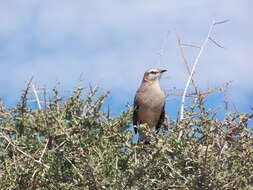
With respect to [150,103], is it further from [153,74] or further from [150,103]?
[153,74]

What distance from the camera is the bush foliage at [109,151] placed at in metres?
4.39

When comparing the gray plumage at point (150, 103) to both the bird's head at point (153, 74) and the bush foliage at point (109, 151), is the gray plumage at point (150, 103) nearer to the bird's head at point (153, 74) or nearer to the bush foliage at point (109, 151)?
the bird's head at point (153, 74)

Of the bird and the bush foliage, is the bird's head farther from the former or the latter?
the bush foliage

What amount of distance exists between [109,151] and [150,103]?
323 cm

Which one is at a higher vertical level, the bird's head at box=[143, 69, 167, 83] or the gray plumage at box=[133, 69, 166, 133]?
the bird's head at box=[143, 69, 167, 83]

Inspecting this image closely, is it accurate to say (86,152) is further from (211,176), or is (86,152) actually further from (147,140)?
(211,176)

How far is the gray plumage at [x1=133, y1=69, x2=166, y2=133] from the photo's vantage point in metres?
7.91

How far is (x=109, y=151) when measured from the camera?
15.7ft

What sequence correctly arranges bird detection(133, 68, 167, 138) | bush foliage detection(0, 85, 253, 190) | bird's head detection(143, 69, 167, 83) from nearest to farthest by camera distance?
bush foliage detection(0, 85, 253, 190) < bird detection(133, 68, 167, 138) < bird's head detection(143, 69, 167, 83)

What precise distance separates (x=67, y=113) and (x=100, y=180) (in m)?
1.00

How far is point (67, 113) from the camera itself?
203 inches

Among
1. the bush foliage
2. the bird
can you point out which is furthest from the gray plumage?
the bush foliage

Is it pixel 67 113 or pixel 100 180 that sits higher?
pixel 67 113

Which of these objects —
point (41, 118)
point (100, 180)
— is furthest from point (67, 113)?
point (100, 180)
